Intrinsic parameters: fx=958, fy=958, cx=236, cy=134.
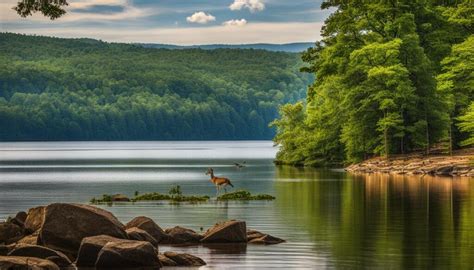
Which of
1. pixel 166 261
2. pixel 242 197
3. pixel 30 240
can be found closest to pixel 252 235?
pixel 166 261

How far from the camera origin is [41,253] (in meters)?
26.4

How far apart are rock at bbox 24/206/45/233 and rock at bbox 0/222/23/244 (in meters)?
0.46

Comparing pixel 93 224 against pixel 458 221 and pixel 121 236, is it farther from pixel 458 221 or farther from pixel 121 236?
pixel 458 221

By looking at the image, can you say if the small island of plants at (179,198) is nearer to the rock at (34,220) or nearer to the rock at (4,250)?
the rock at (34,220)

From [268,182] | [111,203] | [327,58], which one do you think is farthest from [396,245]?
[327,58]

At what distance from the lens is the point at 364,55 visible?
85.6 meters

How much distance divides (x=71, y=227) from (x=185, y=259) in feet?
13.1

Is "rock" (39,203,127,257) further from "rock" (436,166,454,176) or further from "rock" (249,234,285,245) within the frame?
"rock" (436,166,454,176)

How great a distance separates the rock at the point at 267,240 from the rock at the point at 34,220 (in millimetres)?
7103

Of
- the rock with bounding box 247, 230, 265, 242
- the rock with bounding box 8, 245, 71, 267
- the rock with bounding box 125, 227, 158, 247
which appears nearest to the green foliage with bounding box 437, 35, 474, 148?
the rock with bounding box 247, 230, 265, 242

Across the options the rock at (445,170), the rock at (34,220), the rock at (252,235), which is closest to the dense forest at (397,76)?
the rock at (445,170)

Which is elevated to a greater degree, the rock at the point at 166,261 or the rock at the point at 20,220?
Answer: the rock at the point at 20,220

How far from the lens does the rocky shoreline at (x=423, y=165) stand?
73688 millimetres

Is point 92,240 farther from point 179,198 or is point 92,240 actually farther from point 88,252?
point 179,198
